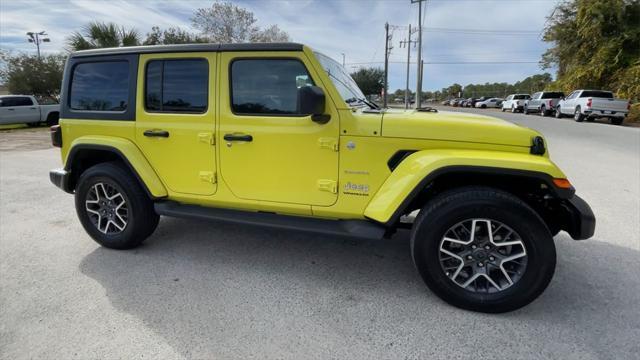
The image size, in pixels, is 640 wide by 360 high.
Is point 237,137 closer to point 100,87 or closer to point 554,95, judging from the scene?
point 100,87

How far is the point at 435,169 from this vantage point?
98.6 inches

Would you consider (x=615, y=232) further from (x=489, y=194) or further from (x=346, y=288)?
(x=346, y=288)

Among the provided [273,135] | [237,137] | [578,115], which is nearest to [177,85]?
[237,137]

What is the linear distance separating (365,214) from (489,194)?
35.4 inches

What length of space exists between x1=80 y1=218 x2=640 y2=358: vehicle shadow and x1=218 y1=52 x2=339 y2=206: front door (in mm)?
732

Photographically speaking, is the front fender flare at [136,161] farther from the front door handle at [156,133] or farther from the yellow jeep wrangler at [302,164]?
the front door handle at [156,133]

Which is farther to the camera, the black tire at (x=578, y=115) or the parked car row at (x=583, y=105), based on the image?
the black tire at (x=578, y=115)

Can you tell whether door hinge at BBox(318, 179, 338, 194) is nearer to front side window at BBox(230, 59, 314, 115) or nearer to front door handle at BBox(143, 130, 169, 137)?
front side window at BBox(230, 59, 314, 115)

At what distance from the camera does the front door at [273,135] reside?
288cm

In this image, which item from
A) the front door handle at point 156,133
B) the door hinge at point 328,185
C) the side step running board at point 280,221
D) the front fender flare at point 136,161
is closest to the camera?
the side step running board at point 280,221

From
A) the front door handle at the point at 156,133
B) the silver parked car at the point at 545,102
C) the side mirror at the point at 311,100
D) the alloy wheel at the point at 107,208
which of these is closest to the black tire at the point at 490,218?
the side mirror at the point at 311,100

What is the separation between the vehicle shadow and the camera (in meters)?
2.29

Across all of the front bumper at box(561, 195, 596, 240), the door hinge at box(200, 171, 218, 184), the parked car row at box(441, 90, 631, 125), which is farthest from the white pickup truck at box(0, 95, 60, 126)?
the parked car row at box(441, 90, 631, 125)

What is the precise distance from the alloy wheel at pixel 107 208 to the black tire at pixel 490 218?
282 centimetres
